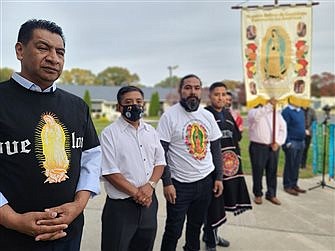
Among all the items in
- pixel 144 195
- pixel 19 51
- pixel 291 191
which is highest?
pixel 19 51

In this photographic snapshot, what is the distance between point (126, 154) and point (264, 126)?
3.51m

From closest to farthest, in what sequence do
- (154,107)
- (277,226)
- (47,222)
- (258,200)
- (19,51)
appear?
(47,222)
(19,51)
(277,226)
(258,200)
(154,107)

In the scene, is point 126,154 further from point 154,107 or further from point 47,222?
point 154,107

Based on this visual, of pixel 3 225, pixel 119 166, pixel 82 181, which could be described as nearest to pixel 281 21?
pixel 119 166

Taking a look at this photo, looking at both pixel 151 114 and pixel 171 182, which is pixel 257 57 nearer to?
pixel 171 182

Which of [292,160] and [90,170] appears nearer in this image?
[90,170]

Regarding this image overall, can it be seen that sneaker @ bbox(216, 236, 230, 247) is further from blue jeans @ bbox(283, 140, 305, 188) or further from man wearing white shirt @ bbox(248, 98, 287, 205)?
blue jeans @ bbox(283, 140, 305, 188)

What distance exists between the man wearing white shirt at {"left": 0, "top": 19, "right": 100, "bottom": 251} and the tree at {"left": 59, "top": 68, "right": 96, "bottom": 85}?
6988 centimetres

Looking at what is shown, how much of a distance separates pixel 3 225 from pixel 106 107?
5117 cm

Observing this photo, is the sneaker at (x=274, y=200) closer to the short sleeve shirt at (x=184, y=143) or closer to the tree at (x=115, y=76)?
the short sleeve shirt at (x=184, y=143)

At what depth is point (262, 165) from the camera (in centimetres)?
547

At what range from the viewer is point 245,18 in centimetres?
570

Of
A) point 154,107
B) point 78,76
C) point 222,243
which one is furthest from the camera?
point 78,76

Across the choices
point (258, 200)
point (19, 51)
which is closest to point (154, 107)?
point (258, 200)
